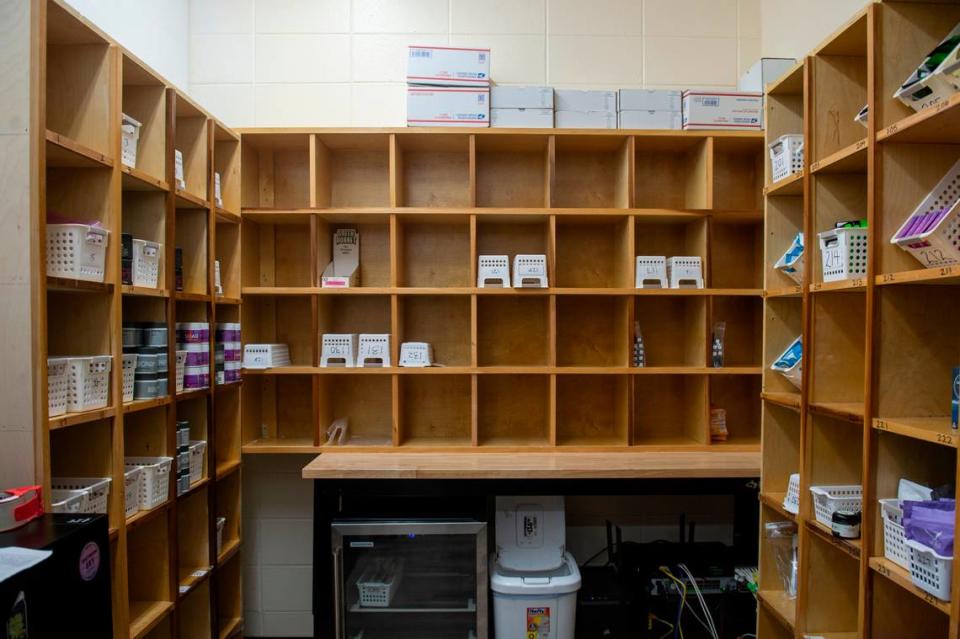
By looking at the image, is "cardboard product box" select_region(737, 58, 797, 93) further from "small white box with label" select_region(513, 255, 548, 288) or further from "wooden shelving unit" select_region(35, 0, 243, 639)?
"wooden shelving unit" select_region(35, 0, 243, 639)

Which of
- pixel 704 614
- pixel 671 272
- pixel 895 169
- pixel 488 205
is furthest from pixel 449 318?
pixel 895 169

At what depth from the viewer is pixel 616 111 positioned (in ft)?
9.14

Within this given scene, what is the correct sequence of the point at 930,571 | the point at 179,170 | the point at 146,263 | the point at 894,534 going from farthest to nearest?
the point at 179,170
the point at 146,263
the point at 894,534
the point at 930,571

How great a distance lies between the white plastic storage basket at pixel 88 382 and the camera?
1601mm

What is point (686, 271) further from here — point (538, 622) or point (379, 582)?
point (379, 582)

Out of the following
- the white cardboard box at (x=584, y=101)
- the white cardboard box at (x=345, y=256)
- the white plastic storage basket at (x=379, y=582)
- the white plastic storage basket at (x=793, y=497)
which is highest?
the white cardboard box at (x=584, y=101)

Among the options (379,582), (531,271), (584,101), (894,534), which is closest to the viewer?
(894,534)

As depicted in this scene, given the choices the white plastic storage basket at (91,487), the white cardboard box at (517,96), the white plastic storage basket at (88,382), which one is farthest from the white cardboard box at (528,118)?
the white plastic storage basket at (91,487)

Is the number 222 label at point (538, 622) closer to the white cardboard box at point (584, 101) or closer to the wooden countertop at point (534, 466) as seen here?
the wooden countertop at point (534, 466)

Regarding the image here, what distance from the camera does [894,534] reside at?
1.41 meters

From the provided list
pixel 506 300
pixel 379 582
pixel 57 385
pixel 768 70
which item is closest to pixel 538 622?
pixel 379 582

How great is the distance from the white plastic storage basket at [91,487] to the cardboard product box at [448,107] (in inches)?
78.6

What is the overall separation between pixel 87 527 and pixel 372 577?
4.65ft

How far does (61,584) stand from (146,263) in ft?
3.62
